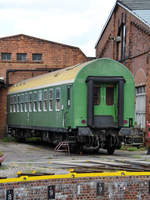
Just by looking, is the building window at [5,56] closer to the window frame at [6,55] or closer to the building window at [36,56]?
the window frame at [6,55]

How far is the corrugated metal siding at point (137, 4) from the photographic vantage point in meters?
25.5

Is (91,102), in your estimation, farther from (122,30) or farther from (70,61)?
(70,61)

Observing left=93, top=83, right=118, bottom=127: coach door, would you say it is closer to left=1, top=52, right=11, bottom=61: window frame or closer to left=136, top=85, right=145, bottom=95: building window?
left=136, top=85, right=145, bottom=95: building window

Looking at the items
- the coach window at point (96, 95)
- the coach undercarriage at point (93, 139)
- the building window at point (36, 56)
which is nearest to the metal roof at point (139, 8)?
the coach window at point (96, 95)

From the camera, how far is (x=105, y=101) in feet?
58.2

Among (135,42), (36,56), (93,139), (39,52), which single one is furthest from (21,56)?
(93,139)

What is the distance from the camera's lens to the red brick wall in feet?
31.4

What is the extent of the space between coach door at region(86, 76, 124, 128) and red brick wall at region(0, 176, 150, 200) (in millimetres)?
6826

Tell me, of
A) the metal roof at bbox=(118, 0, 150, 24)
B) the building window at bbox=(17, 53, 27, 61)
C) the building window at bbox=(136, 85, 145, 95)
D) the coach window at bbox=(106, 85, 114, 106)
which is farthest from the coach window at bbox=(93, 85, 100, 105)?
the building window at bbox=(17, 53, 27, 61)

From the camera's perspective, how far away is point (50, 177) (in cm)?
987

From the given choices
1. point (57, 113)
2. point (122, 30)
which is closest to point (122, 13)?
point (122, 30)

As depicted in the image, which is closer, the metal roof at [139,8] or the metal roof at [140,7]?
the metal roof at [139,8]

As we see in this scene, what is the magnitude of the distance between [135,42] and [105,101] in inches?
296

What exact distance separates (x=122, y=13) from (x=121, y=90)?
10696mm
